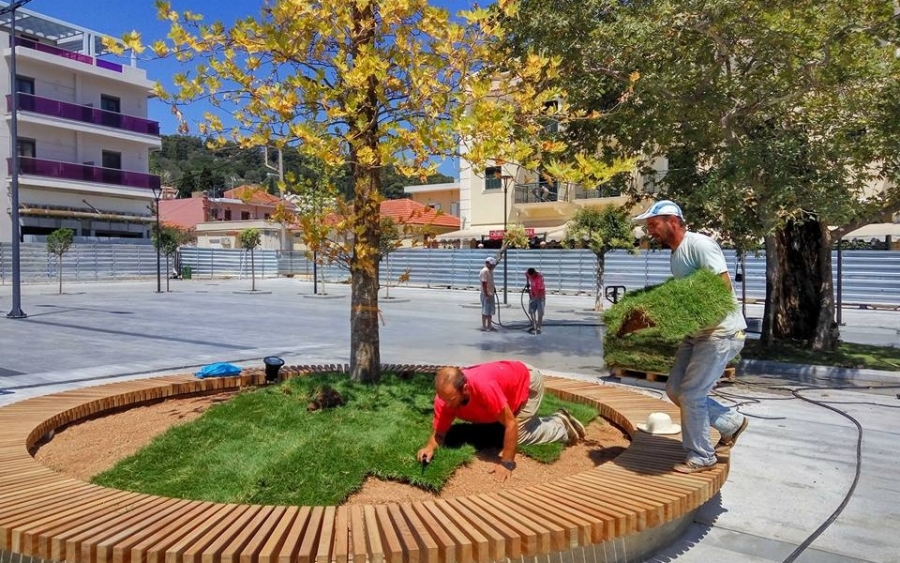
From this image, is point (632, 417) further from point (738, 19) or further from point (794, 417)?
point (738, 19)

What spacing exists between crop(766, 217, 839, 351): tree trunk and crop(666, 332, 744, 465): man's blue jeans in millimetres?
7511

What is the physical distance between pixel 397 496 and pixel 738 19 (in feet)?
26.5

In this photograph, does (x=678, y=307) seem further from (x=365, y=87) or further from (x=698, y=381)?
(x=365, y=87)

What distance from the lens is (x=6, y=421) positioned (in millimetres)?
4918

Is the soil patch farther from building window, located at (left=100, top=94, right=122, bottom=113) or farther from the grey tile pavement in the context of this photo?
building window, located at (left=100, top=94, right=122, bottom=113)

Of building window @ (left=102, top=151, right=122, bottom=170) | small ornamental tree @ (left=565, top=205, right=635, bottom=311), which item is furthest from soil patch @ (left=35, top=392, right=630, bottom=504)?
building window @ (left=102, top=151, right=122, bottom=170)

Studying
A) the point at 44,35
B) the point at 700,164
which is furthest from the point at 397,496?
the point at 44,35

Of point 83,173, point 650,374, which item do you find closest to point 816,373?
point 650,374

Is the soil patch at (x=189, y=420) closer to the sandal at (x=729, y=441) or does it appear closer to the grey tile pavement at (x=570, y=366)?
the sandal at (x=729, y=441)

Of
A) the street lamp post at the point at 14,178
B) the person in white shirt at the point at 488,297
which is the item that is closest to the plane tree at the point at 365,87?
the person in white shirt at the point at 488,297

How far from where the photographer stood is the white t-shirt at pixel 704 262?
387cm

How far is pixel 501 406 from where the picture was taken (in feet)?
14.0

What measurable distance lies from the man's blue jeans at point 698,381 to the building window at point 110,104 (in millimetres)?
43480

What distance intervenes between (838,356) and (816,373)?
1.11 meters
